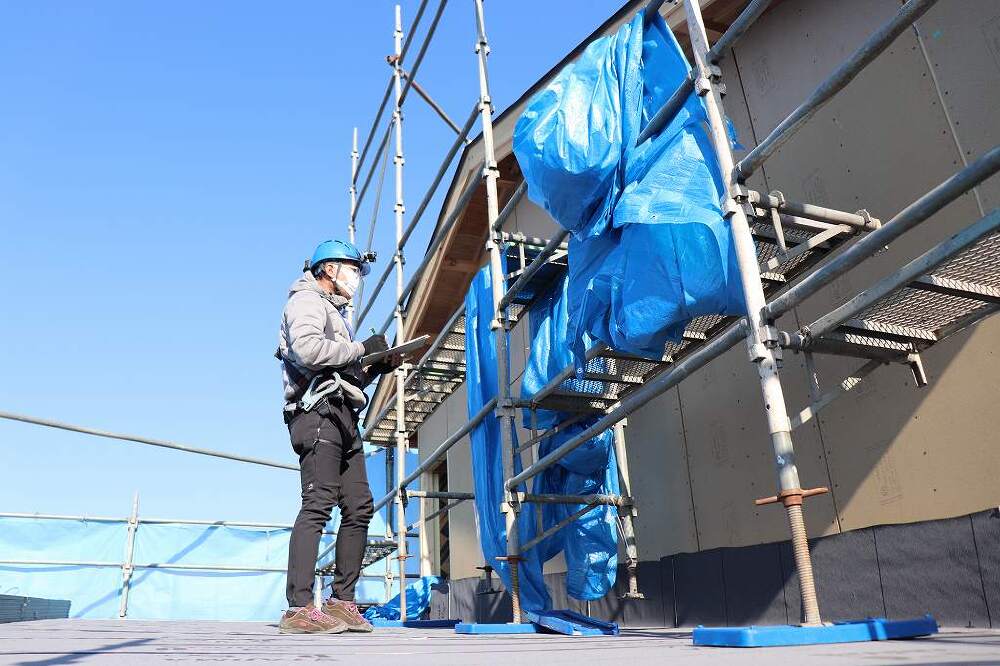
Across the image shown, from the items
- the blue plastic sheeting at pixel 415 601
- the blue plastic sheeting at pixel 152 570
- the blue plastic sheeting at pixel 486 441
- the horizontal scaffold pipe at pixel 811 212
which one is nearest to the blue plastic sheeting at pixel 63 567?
the blue plastic sheeting at pixel 152 570

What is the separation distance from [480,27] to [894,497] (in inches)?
179

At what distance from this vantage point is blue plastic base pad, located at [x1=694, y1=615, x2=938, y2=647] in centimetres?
199

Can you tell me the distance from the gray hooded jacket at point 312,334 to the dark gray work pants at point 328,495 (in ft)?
0.71

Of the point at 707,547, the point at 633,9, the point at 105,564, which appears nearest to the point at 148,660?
the point at 707,547

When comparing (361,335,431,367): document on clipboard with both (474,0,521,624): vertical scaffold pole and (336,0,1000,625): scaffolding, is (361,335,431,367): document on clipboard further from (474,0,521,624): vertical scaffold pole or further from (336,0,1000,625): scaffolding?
(474,0,521,624): vertical scaffold pole

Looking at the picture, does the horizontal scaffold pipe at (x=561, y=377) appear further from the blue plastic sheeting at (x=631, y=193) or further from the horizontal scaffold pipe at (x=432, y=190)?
the horizontal scaffold pipe at (x=432, y=190)

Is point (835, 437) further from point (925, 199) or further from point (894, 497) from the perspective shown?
point (925, 199)

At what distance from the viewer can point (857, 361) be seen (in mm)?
3600

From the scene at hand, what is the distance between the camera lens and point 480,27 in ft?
19.7

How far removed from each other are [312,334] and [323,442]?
51 cm

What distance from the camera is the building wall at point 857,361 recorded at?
10.3 feet

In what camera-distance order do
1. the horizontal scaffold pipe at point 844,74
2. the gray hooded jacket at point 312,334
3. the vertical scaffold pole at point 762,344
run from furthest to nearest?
the gray hooded jacket at point 312,334
the vertical scaffold pole at point 762,344
the horizontal scaffold pipe at point 844,74

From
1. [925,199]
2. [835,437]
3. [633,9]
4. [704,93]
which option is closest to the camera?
[925,199]

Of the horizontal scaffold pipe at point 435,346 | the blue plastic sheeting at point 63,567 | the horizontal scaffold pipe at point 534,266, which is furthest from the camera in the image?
the blue plastic sheeting at point 63,567
